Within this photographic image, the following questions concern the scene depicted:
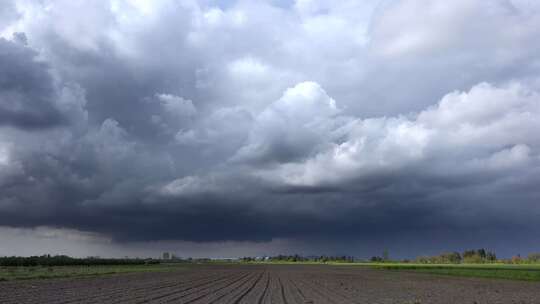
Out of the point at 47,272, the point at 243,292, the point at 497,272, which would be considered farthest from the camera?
the point at 497,272

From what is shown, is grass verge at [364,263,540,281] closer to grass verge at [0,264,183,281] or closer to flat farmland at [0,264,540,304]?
flat farmland at [0,264,540,304]

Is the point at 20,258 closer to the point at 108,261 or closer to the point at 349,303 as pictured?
the point at 108,261

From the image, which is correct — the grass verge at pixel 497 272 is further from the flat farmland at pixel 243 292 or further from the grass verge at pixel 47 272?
the grass verge at pixel 47 272

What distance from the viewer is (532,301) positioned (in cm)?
3522

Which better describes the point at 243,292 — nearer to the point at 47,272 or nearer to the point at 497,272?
the point at 47,272

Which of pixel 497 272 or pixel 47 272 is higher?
pixel 47 272

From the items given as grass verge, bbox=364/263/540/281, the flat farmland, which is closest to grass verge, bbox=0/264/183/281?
the flat farmland

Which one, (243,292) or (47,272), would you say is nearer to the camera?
(243,292)

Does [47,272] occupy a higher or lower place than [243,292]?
higher

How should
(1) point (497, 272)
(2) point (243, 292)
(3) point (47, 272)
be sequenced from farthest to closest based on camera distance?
1. (1) point (497, 272)
2. (3) point (47, 272)
3. (2) point (243, 292)

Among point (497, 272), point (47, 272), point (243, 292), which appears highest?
point (47, 272)

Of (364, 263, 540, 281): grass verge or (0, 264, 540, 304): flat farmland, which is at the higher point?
(0, 264, 540, 304): flat farmland

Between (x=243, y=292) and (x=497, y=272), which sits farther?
(x=497, y=272)

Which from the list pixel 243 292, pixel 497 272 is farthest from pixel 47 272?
pixel 497 272
